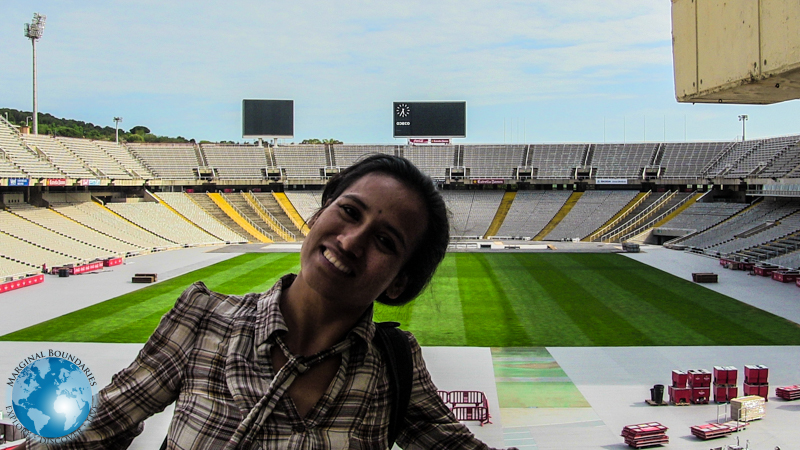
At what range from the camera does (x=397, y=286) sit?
5.80 ft

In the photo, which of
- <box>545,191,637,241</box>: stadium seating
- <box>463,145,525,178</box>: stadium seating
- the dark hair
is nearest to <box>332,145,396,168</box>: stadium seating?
<box>463,145,525,178</box>: stadium seating

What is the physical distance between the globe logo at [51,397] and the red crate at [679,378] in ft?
45.5

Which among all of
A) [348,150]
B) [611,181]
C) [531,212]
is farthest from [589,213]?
[348,150]

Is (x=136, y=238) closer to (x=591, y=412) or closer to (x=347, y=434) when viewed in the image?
(x=591, y=412)

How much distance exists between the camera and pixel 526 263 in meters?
34.6

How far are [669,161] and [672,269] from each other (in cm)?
2844

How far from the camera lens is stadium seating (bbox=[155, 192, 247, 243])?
4931 centimetres

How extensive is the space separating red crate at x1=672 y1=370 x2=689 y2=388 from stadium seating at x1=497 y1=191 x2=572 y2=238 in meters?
37.7

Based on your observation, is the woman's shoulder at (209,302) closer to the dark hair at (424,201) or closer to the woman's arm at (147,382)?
the woman's arm at (147,382)

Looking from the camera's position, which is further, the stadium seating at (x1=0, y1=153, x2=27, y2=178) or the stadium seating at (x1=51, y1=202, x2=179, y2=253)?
the stadium seating at (x1=51, y1=202, x2=179, y2=253)

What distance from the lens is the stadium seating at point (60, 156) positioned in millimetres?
46219

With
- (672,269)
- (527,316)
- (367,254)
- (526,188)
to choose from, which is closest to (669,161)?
Answer: (526,188)

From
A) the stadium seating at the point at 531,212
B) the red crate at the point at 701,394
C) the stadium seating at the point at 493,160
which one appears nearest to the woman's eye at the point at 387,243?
the red crate at the point at 701,394

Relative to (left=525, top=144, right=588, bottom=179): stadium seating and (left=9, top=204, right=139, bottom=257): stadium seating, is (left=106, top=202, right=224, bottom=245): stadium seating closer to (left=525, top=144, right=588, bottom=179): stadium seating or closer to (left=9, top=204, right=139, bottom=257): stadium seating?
(left=9, top=204, right=139, bottom=257): stadium seating
